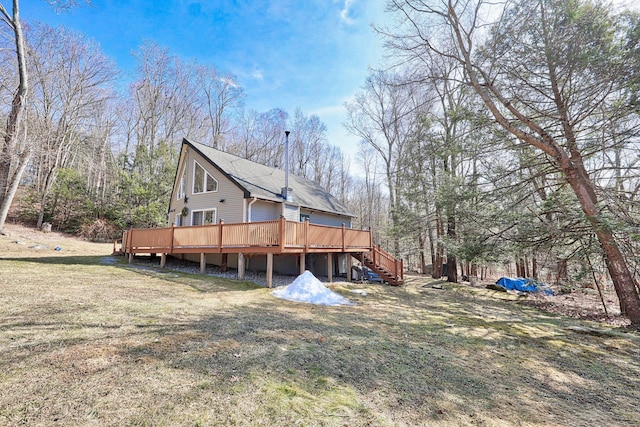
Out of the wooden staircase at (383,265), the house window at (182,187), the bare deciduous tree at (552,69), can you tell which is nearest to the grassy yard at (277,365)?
the bare deciduous tree at (552,69)

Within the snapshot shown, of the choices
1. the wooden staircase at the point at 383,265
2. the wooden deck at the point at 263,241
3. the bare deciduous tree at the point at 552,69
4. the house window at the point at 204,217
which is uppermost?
the bare deciduous tree at the point at 552,69

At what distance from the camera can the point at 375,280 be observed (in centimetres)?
1362

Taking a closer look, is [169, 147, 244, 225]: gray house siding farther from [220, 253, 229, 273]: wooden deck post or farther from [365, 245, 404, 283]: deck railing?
[365, 245, 404, 283]: deck railing

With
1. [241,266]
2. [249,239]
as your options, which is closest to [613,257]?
[249,239]

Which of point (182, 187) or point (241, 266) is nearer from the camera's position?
point (241, 266)

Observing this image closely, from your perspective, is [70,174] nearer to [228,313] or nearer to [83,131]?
[83,131]

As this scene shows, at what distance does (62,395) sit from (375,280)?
40.6ft

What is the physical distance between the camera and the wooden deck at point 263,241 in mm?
8688

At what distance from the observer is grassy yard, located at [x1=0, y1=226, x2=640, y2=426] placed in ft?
8.15

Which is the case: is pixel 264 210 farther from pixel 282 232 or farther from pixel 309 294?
pixel 309 294

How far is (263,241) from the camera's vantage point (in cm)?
870

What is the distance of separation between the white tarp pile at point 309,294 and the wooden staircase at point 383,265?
190 inches

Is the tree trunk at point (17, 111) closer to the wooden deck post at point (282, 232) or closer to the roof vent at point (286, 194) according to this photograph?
the roof vent at point (286, 194)

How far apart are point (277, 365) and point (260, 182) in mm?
10546
